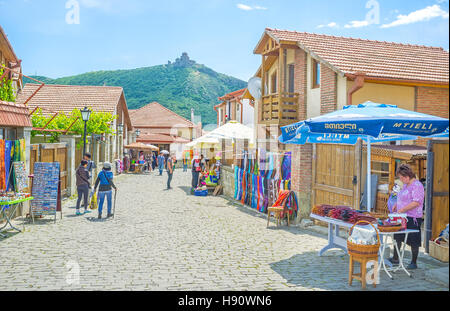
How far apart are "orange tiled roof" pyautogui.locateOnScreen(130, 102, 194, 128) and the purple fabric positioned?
189ft

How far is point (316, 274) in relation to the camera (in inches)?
264

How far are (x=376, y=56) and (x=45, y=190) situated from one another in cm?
1093

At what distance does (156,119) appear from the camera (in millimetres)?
65875

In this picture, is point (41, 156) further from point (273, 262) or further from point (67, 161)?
point (273, 262)

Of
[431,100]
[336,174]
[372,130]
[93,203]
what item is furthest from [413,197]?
[93,203]

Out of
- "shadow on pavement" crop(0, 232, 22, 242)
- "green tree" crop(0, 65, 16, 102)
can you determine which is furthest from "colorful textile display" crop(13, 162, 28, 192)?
"green tree" crop(0, 65, 16, 102)

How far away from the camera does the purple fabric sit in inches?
262

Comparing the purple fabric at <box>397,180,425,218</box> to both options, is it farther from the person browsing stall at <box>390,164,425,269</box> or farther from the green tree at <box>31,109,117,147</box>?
the green tree at <box>31,109,117,147</box>

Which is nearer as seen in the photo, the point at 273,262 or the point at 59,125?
the point at 273,262

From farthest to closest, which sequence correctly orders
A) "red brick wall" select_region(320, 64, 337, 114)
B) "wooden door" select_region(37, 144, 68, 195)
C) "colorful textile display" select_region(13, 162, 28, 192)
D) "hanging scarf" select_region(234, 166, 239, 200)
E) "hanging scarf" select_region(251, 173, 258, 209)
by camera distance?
"hanging scarf" select_region(234, 166, 239, 200) → "hanging scarf" select_region(251, 173, 258, 209) → "wooden door" select_region(37, 144, 68, 195) → "red brick wall" select_region(320, 64, 337, 114) → "colorful textile display" select_region(13, 162, 28, 192)

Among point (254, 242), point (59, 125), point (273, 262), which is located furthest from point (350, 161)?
point (59, 125)

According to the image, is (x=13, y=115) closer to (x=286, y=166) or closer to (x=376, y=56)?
(x=286, y=166)

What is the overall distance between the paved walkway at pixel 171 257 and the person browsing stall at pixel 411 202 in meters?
0.51
